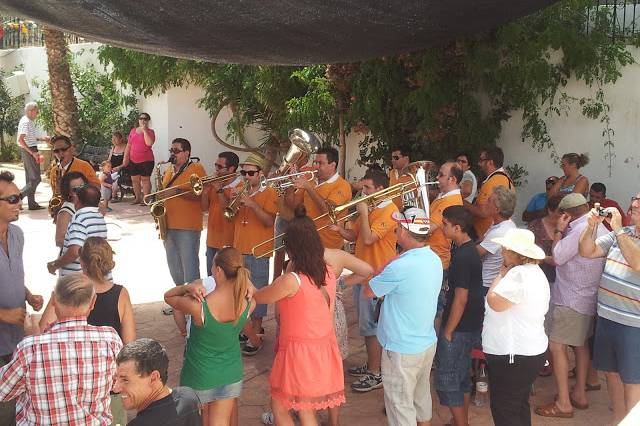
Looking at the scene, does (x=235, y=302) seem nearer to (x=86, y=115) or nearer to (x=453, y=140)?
(x=453, y=140)

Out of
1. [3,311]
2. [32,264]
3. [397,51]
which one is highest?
[397,51]

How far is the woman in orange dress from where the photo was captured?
4047 mm

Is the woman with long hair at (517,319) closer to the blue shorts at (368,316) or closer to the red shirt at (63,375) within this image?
the blue shorts at (368,316)

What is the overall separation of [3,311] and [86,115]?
12251 millimetres

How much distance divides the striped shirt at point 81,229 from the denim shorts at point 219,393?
1.41 meters

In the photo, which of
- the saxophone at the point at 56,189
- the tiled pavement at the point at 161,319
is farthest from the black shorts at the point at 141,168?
the saxophone at the point at 56,189

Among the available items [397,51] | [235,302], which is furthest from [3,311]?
[397,51]

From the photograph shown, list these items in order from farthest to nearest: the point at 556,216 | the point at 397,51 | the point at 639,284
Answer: the point at 556,216
the point at 397,51
the point at 639,284

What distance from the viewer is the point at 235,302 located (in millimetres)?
3906

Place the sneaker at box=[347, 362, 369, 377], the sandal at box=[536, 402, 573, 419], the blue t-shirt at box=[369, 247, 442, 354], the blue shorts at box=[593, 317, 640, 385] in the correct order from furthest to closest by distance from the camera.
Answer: the sneaker at box=[347, 362, 369, 377] → the sandal at box=[536, 402, 573, 419] → the blue shorts at box=[593, 317, 640, 385] → the blue t-shirt at box=[369, 247, 442, 354]

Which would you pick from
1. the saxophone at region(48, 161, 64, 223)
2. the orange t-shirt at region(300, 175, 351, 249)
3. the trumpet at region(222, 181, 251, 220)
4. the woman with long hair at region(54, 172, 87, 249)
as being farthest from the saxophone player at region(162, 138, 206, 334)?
the woman with long hair at region(54, 172, 87, 249)

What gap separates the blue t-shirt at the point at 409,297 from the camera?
13.6ft

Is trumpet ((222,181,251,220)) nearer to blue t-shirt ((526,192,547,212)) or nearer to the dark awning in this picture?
the dark awning

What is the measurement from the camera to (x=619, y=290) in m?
4.52
